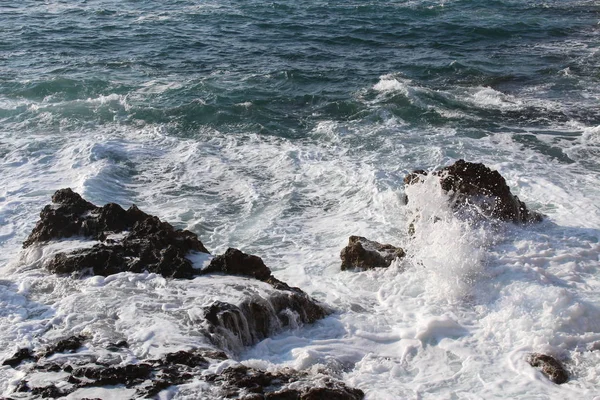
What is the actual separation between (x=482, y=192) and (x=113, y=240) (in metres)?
5.20

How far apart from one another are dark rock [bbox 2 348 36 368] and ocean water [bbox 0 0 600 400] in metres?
0.15

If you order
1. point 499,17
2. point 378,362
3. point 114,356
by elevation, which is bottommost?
point 378,362

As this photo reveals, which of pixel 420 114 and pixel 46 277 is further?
pixel 420 114

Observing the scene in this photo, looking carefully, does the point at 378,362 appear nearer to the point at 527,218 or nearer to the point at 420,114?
the point at 527,218

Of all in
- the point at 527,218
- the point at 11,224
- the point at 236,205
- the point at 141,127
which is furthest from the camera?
the point at 141,127

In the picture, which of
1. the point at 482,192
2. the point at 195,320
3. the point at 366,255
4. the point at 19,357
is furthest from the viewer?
the point at 482,192

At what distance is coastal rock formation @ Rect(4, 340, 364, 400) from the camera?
237 inches

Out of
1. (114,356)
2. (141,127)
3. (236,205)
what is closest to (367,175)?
(236,205)

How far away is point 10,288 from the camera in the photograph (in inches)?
320

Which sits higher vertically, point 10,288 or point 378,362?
point 10,288

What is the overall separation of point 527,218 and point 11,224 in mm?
8070

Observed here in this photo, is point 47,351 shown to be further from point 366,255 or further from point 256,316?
point 366,255

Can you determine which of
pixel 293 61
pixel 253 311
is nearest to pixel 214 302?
pixel 253 311

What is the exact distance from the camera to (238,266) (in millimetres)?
8430
